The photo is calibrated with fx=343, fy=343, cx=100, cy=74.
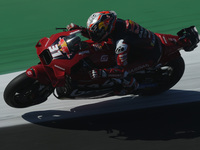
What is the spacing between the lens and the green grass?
27.1 ft

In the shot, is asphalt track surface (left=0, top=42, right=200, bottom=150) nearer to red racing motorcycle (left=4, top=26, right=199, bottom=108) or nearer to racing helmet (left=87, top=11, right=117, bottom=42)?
red racing motorcycle (left=4, top=26, right=199, bottom=108)

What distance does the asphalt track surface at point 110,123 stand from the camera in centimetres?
450

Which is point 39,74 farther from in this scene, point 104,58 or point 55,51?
point 104,58

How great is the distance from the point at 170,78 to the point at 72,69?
1.79m

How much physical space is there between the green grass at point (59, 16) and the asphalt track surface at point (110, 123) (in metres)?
2.50

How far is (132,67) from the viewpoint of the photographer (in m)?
4.94

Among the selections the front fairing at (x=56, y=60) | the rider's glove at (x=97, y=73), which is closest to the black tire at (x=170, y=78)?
the rider's glove at (x=97, y=73)

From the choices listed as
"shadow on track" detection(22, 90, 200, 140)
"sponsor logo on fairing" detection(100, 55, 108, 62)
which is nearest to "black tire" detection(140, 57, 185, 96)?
"shadow on track" detection(22, 90, 200, 140)

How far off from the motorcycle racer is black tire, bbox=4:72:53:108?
2.70 ft

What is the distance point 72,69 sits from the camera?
462 cm

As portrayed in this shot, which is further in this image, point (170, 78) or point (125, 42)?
point (170, 78)

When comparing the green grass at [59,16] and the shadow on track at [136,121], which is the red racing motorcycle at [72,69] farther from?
the green grass at [59,16]

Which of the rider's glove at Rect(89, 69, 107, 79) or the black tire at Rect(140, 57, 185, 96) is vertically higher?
the rider's glove at Rect(89, 69, 107, 79)

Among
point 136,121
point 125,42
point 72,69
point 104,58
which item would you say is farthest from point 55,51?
point 136,121
